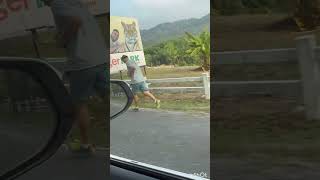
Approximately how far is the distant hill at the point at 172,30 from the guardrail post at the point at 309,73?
26cm

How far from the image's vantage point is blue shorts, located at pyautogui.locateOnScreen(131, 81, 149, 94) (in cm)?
163

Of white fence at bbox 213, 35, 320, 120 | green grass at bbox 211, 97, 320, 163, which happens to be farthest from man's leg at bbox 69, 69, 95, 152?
white fence at bbox 213, 35, 320, 120

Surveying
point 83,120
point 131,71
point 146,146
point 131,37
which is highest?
point 131,37

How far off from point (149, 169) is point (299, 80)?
40.4 inches

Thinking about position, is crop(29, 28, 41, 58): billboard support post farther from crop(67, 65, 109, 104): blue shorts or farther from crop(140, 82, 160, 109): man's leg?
crop(140, 82, 160, 109): man's leg

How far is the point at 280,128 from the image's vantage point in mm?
1086

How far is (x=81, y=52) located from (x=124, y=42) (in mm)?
324

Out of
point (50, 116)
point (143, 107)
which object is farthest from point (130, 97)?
point (50, 116)

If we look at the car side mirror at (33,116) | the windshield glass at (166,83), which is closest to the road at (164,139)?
the windshield glass at (166,83)

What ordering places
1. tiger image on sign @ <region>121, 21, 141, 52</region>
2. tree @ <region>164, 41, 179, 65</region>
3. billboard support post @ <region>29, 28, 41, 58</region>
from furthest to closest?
tiger image on sign @ <region>121, 21, 141, 52</region>
tree @ <region>164, 41, 179, 65</region>
billboard support post @ <region>29, 28, 41, 58</region>

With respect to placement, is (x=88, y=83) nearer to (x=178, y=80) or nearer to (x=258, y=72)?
(x=178, y=80)

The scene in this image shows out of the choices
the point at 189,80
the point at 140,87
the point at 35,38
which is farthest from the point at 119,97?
the point at 35,38

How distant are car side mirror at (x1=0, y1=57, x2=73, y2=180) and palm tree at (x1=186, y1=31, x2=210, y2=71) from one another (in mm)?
329

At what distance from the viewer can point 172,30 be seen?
151cm
